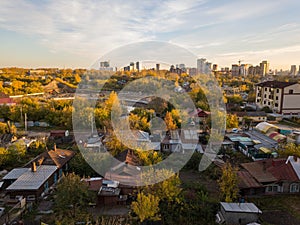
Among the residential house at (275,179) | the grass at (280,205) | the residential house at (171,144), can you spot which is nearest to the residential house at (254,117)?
the residential house at (171,144)

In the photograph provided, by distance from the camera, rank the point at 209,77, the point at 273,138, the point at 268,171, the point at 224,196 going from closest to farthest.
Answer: the point at 224,196 < the point at 268,171 < the point at 273,138 < the point at 209,77

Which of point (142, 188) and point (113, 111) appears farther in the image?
point (113, 111)

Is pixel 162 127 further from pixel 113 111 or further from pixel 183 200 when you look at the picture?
pixel 183 200

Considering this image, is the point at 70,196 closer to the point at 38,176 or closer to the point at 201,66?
the point at 38,176

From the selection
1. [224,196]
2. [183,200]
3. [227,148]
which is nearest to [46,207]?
[183,200]

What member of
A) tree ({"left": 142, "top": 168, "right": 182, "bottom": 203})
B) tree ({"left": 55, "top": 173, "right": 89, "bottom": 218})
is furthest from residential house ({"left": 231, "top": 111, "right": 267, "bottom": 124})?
tree ({"left": 55, "top": 173, "right": 89, "bottom": 218})

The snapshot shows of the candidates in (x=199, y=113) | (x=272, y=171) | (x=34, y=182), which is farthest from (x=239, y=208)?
(x=199, y=113)
